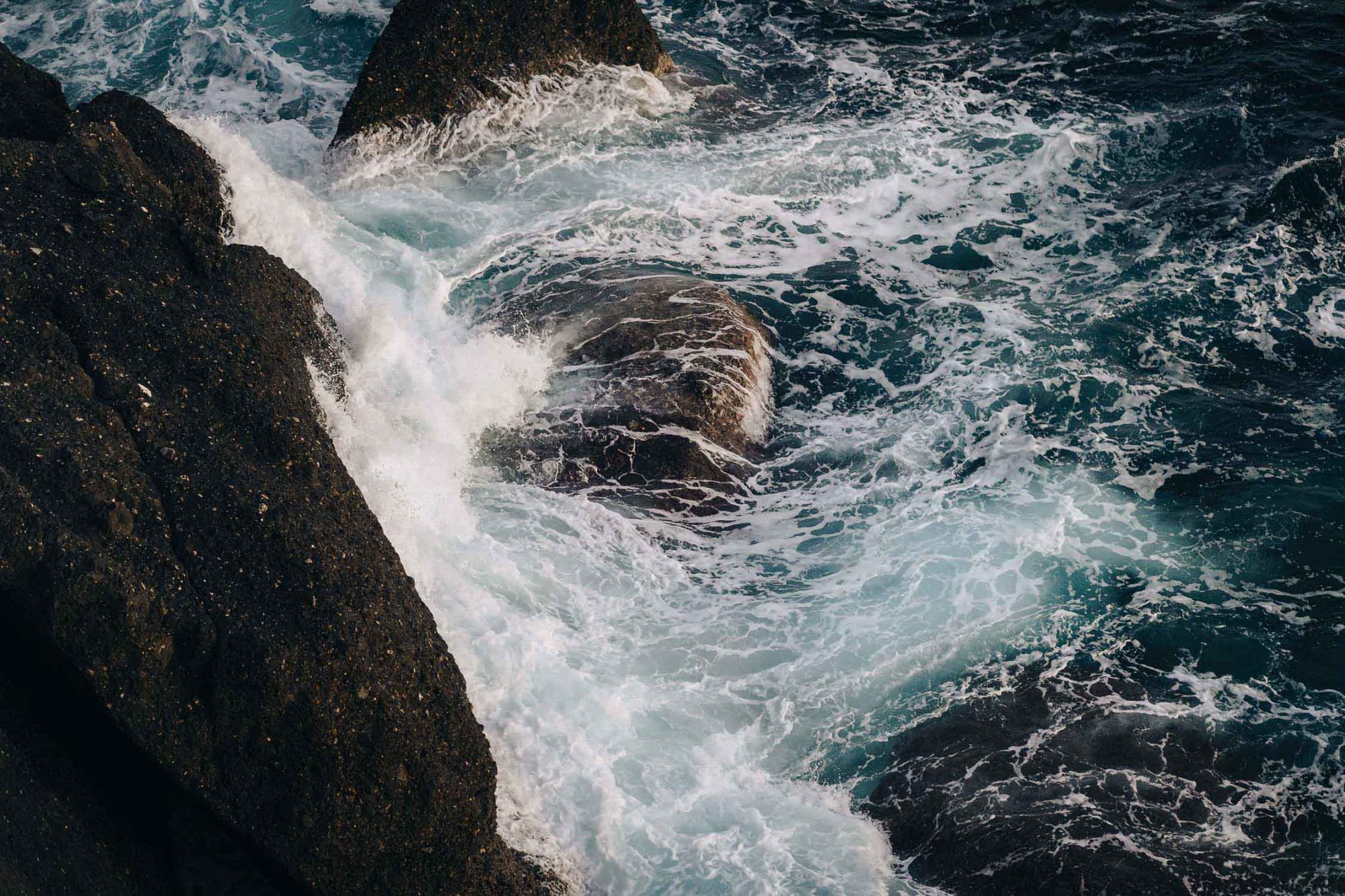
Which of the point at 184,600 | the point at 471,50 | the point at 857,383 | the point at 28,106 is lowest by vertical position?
the point at 184,600

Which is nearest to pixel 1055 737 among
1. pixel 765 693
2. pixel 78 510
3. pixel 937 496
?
pixel 765 693

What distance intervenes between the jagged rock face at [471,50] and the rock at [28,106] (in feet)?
16.0

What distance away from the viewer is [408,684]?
17.8ft

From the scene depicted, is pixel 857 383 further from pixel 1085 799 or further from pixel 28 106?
pixel 28 106

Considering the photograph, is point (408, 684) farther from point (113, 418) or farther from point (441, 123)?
point (441, 123)

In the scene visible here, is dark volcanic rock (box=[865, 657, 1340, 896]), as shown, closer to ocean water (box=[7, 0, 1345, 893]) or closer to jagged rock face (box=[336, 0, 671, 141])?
ocean water (box=[7, 0, 1345, 893])

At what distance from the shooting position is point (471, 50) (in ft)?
40.7

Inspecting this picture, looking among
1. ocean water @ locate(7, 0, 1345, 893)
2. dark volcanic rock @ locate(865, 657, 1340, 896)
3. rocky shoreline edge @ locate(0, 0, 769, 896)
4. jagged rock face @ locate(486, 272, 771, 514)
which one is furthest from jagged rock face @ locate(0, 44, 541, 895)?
jagged rock face @ locate(486, 272, 771, 514)

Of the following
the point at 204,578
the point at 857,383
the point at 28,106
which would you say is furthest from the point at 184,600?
the point at 857,383

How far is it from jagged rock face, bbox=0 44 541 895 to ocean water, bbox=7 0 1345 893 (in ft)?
3.73

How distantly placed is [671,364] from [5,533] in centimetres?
555

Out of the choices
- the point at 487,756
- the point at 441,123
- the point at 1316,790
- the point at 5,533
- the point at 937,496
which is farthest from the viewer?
the point at 441,123

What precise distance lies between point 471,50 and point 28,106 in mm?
6354

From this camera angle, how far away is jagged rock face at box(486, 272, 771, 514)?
8.57 meters
